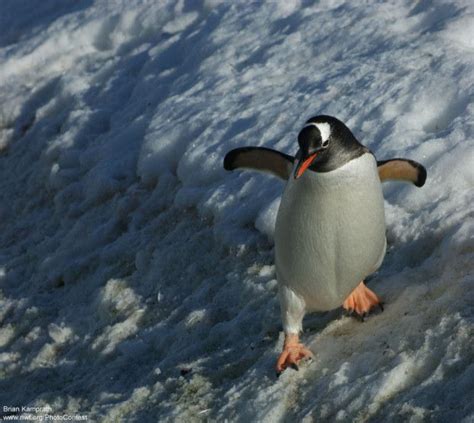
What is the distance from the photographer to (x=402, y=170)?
4.22 m

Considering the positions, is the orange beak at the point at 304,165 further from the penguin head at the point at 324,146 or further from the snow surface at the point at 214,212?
the snow surface at the point at 214,212

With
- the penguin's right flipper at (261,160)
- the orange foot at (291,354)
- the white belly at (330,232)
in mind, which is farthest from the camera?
the penguin's right flipper at (261,160)

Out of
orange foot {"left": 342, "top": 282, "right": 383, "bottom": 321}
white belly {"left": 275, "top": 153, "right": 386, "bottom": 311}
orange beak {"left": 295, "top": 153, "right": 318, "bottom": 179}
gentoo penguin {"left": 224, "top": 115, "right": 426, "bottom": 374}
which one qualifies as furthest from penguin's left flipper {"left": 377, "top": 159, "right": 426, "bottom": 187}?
orange beak {"left": 295, "top": 153, "right": 318, "bottom": 179}

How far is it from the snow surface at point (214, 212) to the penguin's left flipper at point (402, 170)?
1.10ft

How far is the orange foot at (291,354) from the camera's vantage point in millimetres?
3926

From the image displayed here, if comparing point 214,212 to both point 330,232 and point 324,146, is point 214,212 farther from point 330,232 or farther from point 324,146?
point 324,146

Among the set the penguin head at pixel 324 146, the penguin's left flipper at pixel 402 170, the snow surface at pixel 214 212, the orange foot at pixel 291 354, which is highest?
the penguin head at pixel 324 146

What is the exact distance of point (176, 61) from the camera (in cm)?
794

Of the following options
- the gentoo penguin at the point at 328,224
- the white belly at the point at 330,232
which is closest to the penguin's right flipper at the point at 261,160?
the gentoo penguin at the point at 328,224

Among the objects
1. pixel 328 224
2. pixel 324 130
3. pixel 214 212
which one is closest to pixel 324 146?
pixel 324 130

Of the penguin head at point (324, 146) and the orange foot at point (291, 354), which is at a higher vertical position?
the penguin head at point (324, 146)

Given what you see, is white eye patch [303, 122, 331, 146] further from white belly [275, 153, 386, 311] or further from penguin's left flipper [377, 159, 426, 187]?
penguin's left flipper [377, 159, 426, 187]

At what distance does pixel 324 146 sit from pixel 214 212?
77.8 inches

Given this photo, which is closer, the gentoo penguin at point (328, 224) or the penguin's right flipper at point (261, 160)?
the gentoo penguin at point (328, 224)
